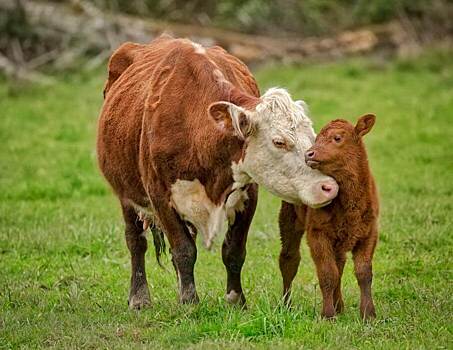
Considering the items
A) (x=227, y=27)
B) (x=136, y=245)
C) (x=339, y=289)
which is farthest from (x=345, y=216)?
(x=227, y=27)

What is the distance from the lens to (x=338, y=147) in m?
7.18

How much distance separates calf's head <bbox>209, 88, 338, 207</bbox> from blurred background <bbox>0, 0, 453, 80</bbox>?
1364 cm

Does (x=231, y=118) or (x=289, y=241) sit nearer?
(x=231, y=118)

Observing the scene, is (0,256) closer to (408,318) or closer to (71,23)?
(408,318)

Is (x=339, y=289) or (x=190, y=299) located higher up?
(x=339, y=289)

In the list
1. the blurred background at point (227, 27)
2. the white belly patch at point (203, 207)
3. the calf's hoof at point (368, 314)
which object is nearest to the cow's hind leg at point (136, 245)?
the white belly patch at point (203, 207)

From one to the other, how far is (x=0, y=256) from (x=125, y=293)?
1.85 metres

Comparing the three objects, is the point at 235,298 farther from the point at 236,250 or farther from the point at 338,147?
the point at 338,147

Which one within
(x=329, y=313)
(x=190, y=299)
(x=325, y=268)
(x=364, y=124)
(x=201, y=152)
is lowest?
(x=190, y=299)

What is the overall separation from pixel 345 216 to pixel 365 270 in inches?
14.5

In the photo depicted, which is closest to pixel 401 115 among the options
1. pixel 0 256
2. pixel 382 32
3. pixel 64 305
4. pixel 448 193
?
pixel 448 193

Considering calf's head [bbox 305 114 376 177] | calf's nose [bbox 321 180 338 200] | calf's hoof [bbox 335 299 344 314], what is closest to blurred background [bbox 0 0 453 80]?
calf's hoof [bbox 335 299 344 314]

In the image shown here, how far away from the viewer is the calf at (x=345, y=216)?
23.6 feet

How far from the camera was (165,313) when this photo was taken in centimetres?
785
